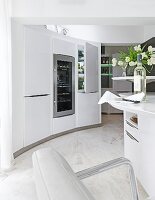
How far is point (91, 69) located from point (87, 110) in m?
1.03

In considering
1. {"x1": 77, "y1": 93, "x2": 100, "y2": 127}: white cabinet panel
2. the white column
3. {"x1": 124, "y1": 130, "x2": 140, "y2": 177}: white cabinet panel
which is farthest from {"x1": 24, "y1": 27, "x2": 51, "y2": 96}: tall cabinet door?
{"x1": 124, "y1": 130, "x2": 140, "y2": 177}: white cabinet panel

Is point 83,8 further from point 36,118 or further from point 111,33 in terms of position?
point 111,33

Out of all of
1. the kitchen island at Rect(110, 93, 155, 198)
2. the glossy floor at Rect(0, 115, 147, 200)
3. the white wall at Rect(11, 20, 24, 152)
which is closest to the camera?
the kitchen island at Rect(110, 93, 155, 198)

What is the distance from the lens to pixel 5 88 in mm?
3379

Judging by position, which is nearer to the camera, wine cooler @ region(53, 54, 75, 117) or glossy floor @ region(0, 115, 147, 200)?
glossy floor @ region(0, 115, 147, 200)

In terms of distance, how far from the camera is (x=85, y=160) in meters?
3.91

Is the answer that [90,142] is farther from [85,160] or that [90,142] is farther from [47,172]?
[47,172]

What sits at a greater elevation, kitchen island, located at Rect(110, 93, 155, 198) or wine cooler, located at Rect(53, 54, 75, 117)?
wine cooler, located at Rect(53, 54, 75, 117)

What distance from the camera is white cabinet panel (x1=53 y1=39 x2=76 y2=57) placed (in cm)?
538

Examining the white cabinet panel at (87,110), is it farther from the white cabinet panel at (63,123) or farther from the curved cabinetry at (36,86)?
the white cabinet panel at (63,123)

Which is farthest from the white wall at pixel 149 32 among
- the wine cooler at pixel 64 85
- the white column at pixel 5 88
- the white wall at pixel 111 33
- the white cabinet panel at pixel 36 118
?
the white column at pixel 5 88

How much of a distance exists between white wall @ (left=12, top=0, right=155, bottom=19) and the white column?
10.9 inches

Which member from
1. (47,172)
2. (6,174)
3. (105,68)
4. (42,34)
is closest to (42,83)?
(42,34)

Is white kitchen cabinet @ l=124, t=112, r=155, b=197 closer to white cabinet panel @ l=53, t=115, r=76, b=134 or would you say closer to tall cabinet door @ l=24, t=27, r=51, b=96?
tall cabinet door @ l=24, t=27, r=51, b=96
